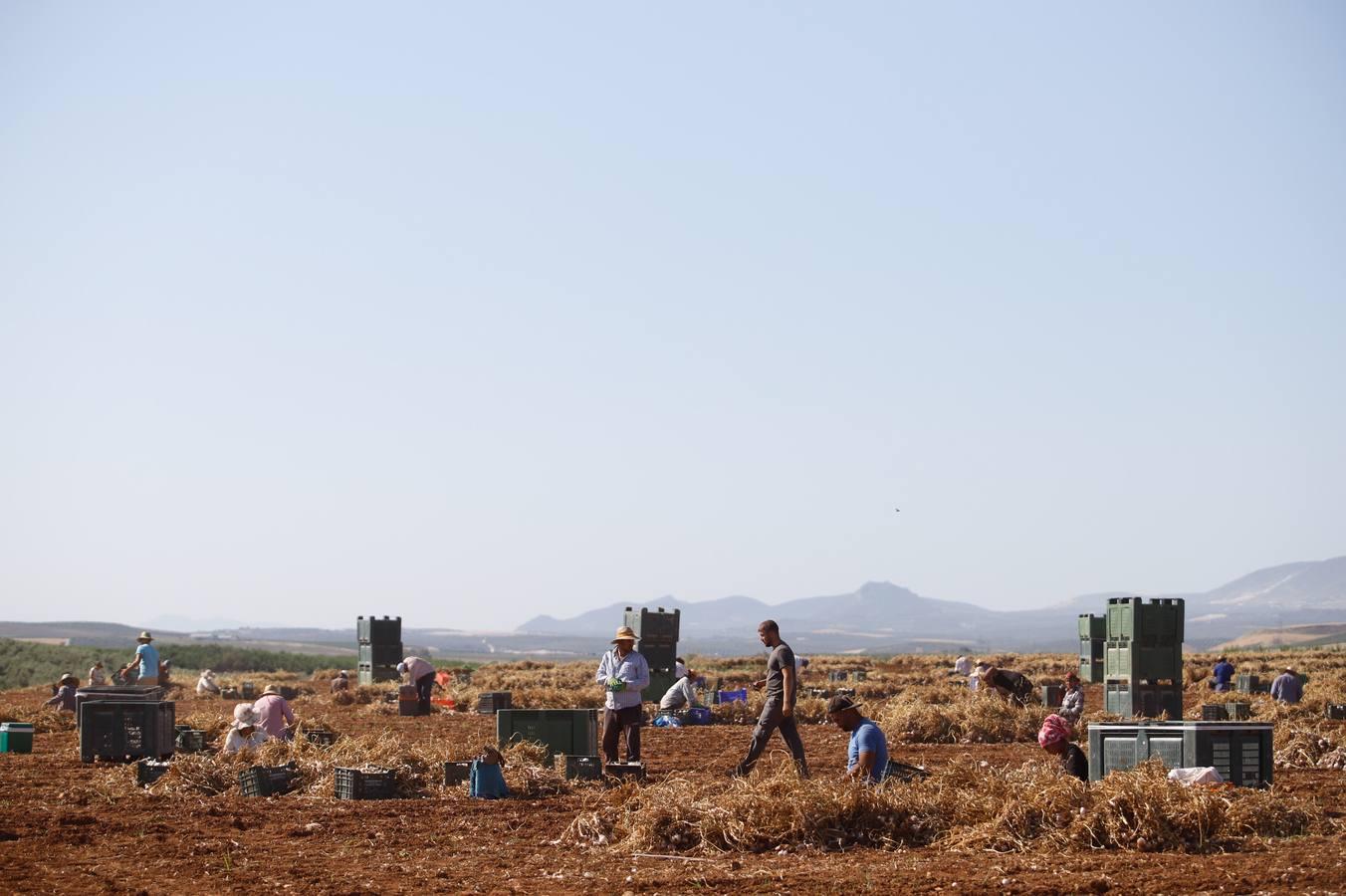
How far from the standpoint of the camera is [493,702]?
89.5ft

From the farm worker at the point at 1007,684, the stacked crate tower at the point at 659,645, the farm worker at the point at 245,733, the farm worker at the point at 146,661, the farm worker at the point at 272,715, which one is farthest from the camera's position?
the stacked crate tower at the point at 659,645

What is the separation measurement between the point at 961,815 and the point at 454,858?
11.9 ft

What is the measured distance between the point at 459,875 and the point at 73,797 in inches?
228

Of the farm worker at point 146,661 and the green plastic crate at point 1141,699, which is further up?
the farm worker at point 146,661

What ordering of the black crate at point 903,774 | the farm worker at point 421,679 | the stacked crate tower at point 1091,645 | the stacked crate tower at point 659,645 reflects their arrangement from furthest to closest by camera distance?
the stacked crate tower at point 1091,645
the stacked crate tower at point 659,645
the farm worker at point 421,679
the black crate at point 903,774

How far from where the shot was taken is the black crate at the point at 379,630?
35.0 meters

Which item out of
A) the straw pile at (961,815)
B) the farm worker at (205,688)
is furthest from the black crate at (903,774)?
the farm worker at (205,688)

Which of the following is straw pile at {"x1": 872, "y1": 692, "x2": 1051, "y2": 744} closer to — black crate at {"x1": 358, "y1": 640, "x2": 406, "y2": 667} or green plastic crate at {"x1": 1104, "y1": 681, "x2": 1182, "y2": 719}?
green plastic crate at {"x1": 1104, "y1": 681, "x2": 1182, "y2": 719}

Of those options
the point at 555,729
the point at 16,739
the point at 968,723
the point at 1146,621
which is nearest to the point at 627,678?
the point at 555,729

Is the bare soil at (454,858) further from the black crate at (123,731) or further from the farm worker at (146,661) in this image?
the farm worker at (146,661)

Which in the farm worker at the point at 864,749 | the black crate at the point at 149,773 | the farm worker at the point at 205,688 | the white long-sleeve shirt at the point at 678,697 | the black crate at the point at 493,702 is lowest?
the farm worker at the point at 205,688

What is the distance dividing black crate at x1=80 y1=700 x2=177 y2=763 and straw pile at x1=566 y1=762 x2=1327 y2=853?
24.6ft

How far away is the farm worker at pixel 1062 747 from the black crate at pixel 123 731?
1023cm

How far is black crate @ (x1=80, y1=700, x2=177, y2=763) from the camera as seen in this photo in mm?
18062
